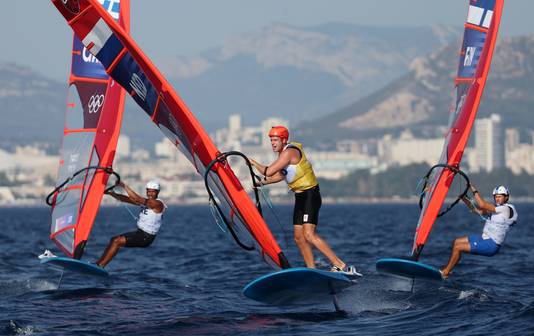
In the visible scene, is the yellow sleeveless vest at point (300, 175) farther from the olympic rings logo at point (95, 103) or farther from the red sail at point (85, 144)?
the olympic rings logo at point (95, 103)

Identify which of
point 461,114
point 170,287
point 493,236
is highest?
point 461,114

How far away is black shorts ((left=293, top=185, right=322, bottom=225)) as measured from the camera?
17297mm

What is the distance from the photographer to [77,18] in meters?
16.3

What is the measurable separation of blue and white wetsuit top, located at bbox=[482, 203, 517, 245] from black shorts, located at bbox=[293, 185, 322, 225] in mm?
3969

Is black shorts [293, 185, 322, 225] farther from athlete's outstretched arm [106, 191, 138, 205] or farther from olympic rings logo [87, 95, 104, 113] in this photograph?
olympic rings logo [87, 95, 104, 113]

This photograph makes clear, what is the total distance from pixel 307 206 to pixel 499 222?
4219 mm

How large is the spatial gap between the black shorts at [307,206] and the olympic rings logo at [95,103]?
558 cm

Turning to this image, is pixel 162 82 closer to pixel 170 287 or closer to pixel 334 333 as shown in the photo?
pixel 334 333

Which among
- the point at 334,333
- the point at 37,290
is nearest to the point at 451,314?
the point at 334,333

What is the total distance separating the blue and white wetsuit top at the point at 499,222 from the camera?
65.4 feet

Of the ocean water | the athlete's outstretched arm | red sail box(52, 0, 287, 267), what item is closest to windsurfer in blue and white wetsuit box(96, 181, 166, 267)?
the athlete's outstretched arm

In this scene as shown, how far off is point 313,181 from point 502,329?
11.0ft

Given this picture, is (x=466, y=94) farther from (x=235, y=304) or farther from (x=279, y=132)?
(x=235, y=304)

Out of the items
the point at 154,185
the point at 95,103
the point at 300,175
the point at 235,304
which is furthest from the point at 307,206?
the point at 95,103
